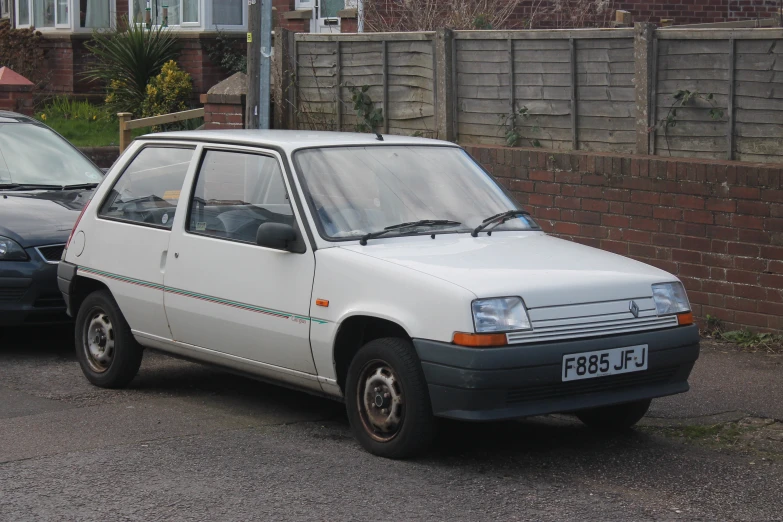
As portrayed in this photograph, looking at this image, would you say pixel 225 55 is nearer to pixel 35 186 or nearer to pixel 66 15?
pixel 66 15

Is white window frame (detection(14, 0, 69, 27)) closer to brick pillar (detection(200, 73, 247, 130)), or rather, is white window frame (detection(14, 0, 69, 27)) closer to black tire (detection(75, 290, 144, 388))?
brick pillar (detection(200, 73, 247, 130))

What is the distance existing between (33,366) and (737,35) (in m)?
5.56

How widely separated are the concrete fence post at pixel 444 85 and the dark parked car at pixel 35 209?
3.20 m

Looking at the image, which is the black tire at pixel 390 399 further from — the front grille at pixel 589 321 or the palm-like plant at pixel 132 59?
the palm-like plant at pixel 132 59

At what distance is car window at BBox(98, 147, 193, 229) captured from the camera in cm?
701

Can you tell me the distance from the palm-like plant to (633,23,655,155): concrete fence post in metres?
→ 12.2

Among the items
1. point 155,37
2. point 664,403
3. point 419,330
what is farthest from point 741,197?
point 155,37

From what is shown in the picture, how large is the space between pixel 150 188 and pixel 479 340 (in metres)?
2.76

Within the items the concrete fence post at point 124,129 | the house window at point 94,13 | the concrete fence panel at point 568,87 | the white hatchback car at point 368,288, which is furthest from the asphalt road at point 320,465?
the house window at point 94,13

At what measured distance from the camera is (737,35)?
8.91 m

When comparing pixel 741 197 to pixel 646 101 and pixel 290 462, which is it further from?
pixel 290 462

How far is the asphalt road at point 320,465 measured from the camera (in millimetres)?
5055

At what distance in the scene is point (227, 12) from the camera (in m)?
21.2

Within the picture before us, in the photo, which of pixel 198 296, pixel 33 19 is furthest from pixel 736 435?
pixel 33 19
